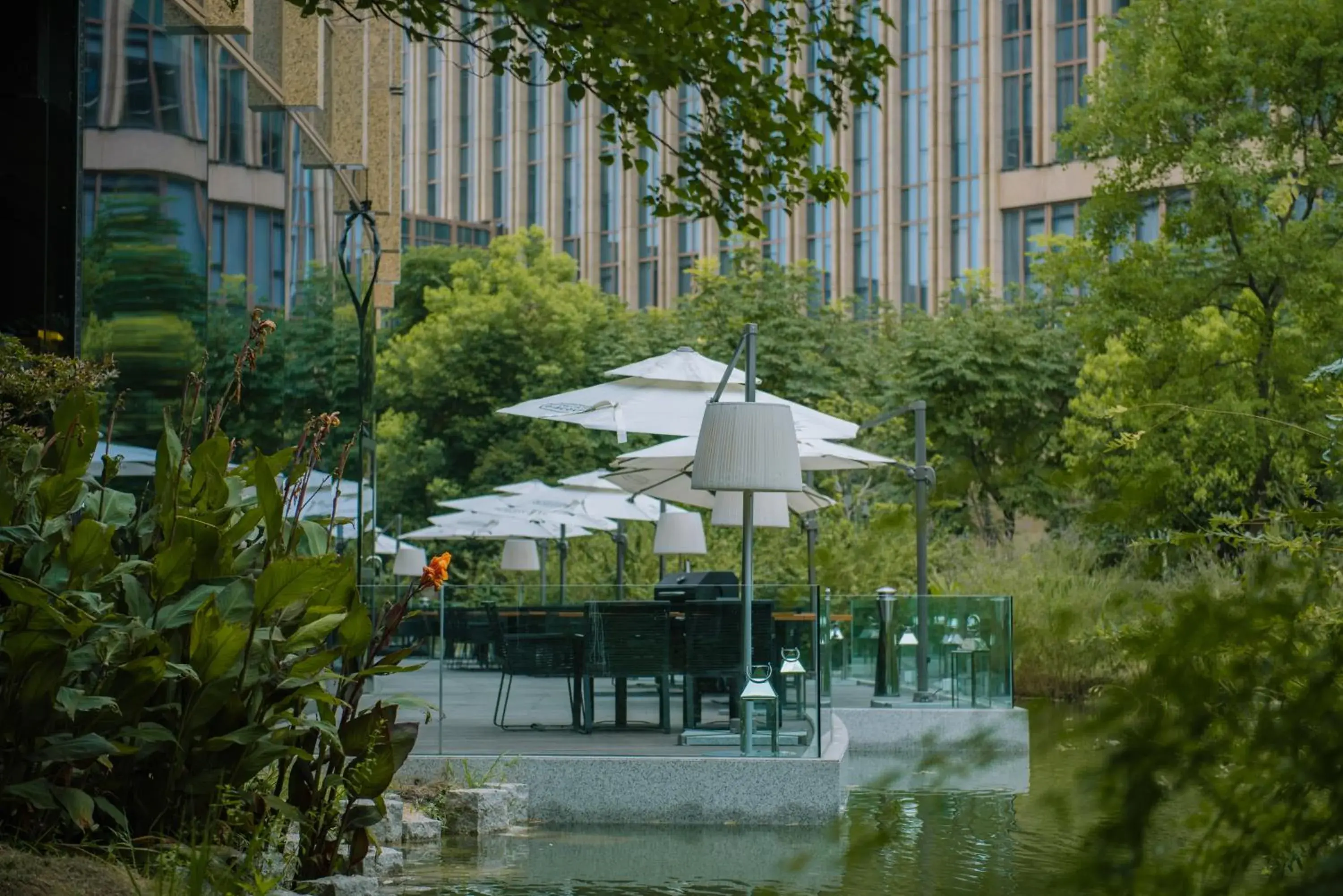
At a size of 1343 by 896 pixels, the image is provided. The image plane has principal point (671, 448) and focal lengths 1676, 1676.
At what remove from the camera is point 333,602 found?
5.07 m

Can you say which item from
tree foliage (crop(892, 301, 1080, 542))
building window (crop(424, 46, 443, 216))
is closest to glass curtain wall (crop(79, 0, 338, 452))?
tree foliage (crop(892, 301, 1080, 542))

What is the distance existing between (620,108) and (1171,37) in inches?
693

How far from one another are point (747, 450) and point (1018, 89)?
49753 mm

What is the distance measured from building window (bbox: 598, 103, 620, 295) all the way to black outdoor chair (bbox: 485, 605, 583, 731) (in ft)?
199

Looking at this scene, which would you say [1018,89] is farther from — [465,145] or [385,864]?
[385,864]

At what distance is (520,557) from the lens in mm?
23109

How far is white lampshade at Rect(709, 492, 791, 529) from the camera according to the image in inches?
519

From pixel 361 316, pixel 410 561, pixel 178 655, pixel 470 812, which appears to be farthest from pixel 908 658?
pixel 410 561

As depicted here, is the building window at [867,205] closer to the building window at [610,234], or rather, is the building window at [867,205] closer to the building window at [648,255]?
the building window at [648,255]

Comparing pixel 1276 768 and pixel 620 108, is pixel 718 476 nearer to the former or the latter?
pixel 620 108

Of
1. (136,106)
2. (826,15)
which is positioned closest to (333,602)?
(826,15)

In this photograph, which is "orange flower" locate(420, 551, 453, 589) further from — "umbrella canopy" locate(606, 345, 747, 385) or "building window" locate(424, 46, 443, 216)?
"building window" locate(424, 46, 443, 216)

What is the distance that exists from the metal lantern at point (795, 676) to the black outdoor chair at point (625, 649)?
617 mm

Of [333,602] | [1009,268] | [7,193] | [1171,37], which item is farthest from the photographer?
[1009,268]
